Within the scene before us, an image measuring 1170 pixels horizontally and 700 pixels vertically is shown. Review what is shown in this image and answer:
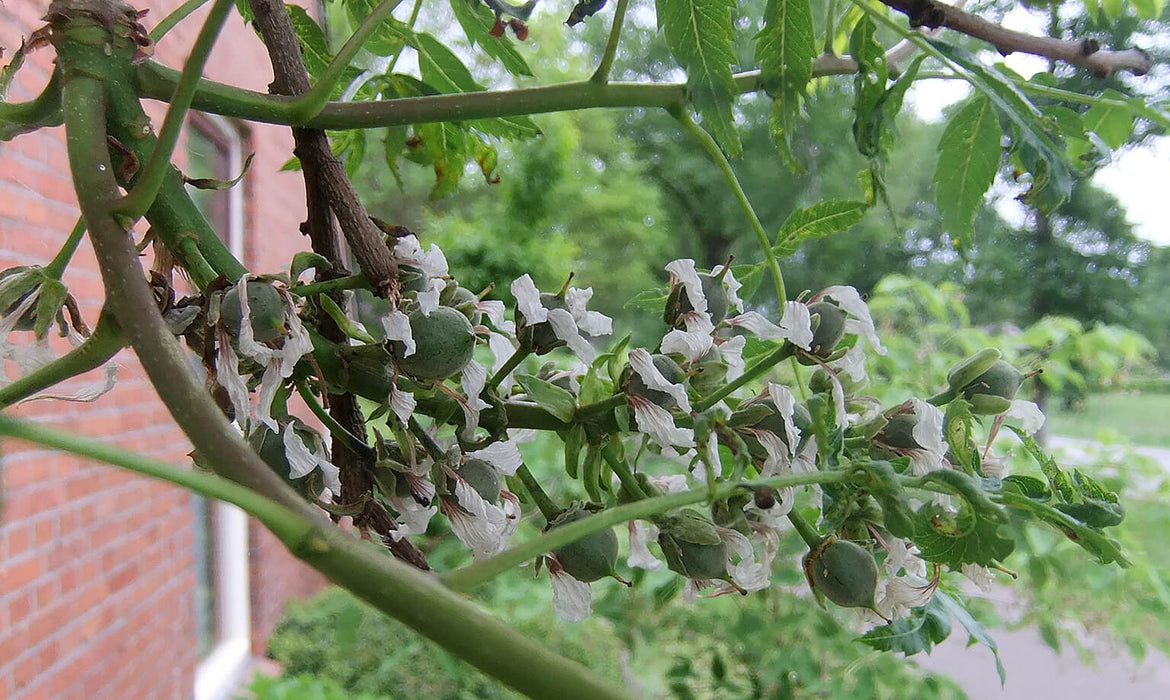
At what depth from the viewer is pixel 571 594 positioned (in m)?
0.25

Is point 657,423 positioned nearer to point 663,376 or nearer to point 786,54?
point 663,376

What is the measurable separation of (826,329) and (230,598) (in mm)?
1672

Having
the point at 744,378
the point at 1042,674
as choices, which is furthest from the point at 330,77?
the point at 1042,674

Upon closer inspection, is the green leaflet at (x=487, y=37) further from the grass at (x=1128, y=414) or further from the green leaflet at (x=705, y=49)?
the grass at (x=1128, y=414)

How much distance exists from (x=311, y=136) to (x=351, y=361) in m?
0.08

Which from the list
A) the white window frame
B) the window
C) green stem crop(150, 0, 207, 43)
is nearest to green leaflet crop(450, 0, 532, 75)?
green stem crop(150, 0, 207, 43)

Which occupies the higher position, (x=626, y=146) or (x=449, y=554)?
(x=626, y=146)

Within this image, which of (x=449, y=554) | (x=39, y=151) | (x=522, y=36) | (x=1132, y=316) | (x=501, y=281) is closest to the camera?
(x=522, y=36)

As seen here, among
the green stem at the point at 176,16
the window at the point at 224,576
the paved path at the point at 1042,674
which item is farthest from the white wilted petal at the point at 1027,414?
the paved path at the point at 1042,674

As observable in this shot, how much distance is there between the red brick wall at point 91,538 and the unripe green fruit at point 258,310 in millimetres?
343

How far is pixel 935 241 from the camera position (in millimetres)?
2811

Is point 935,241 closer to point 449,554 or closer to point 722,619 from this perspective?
point 722,619

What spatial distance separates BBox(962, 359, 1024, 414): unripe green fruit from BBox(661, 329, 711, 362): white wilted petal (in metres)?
A: 0.09

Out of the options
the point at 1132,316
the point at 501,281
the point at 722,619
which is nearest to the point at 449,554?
the point at 722,619
